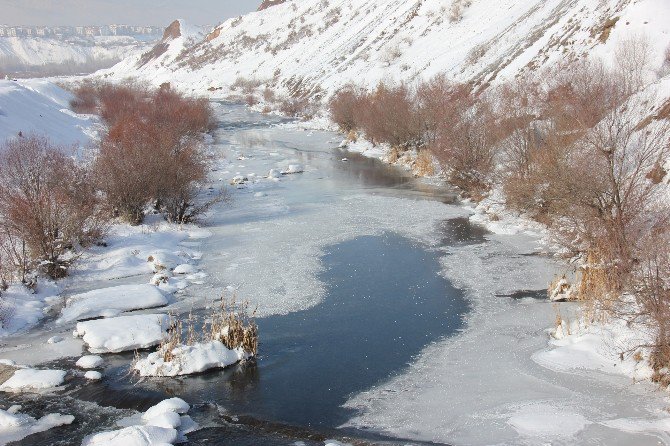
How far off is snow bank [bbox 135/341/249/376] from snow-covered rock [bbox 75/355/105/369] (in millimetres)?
866

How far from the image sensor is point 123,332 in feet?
43.2

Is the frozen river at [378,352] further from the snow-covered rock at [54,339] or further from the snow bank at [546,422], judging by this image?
the snow-covered rock at [54,339]

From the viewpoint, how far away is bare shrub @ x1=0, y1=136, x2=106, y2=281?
16.8m

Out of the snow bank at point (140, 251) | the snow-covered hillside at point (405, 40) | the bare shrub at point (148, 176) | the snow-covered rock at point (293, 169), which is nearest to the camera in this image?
the snow bank at point (140, 251)

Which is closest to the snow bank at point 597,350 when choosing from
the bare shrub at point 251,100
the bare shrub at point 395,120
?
the bare shrub at point 395,120

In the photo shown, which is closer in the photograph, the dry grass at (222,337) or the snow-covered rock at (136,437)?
the snow-covered rock at (136,437)

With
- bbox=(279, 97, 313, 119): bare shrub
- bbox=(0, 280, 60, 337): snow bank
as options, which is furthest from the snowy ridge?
bbox=(0, 280, 60, 337): snow bank

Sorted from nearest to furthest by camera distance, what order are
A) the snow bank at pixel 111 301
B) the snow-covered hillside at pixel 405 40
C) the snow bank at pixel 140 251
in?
the snow bank at pixel 111 301
the snow bank at pixel 140 251
the snow-covered hillside at pixel 405 40

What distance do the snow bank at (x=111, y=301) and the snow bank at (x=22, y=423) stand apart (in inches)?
180

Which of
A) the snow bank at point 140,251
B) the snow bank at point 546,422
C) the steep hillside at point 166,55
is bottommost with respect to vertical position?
the snow bank at point 546,422

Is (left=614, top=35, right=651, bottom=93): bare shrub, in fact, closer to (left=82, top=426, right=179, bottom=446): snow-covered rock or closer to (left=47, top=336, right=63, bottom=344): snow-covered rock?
(left=82, top=426, right=179, bottom=446): snow-covered rock

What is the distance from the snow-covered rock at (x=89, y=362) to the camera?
11938mm

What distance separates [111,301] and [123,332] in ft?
7.52

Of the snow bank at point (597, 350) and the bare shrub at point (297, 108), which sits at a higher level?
the bare shrub at point (297, 108)
